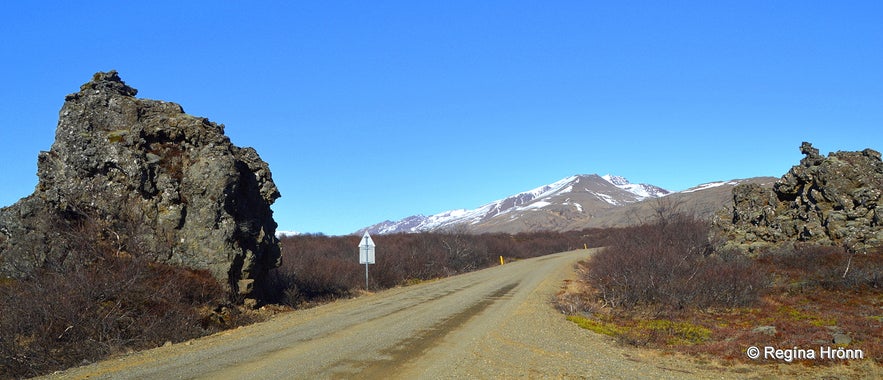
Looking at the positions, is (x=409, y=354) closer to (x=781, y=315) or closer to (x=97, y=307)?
(x=97, y=307)

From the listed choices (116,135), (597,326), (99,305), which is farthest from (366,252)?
(99,305)

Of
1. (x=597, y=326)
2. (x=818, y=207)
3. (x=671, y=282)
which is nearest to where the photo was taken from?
(x=597, y=326)

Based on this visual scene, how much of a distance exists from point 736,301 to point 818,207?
10.8 m

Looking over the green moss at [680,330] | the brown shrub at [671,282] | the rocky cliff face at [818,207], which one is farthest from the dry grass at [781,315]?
the rocky cliff face at [818,207]

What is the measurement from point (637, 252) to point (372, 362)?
49.0ft

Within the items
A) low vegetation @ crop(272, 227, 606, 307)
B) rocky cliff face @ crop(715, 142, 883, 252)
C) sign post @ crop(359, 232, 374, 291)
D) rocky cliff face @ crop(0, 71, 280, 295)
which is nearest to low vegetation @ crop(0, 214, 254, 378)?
rocky cliff face @ crop(0, 71, 280, 295)

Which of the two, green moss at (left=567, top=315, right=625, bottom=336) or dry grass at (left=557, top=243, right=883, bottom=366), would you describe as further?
green moss at (left=567, top=315, right=625, bottom=336)

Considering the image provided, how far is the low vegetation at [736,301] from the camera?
40.8ft

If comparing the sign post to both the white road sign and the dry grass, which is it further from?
the dry grass

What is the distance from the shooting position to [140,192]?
1664 cm

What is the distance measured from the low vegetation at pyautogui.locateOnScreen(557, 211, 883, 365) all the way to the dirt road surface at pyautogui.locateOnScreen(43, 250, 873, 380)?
4.64ft

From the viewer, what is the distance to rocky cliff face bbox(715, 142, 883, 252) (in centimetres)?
2284

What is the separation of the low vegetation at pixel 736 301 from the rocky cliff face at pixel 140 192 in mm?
11146

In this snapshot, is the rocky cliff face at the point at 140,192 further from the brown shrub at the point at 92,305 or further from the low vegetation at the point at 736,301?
the low vegetation at the point at 736,301
